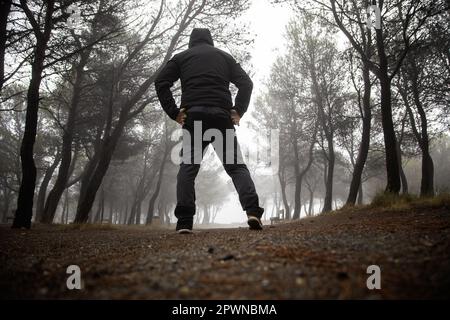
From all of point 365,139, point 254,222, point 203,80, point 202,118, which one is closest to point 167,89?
point 203,80

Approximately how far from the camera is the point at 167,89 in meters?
4.48

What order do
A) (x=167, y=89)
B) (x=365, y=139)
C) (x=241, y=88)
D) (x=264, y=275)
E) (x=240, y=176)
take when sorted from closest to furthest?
(x=264, y=275), (x=240, y=176), (x=167, y=89), (x=241, y=88), (x=365, y=139)

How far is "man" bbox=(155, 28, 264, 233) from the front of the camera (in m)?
4.07

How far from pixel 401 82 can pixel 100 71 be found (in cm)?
1704

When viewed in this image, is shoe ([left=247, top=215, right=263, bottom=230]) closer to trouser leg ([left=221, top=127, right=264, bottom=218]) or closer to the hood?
trouser leg ([left=221, top=127, right=264, bottom=218])

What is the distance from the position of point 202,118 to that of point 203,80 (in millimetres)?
599

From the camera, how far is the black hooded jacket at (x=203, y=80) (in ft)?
13.9

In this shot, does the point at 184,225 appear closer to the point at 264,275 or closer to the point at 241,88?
the point at 241,88

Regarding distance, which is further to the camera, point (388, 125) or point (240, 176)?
point (388, 125)
